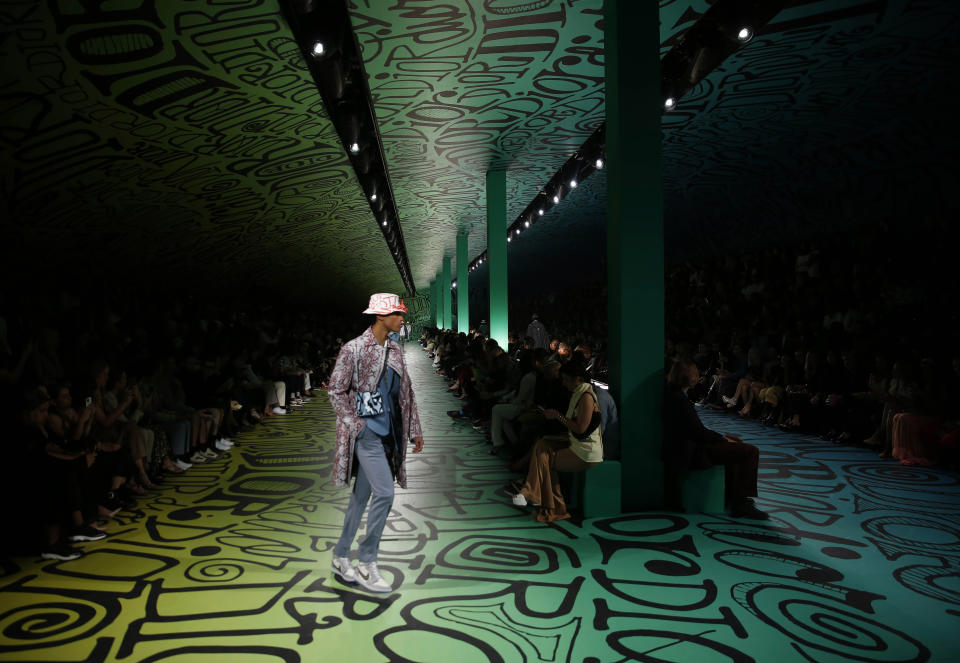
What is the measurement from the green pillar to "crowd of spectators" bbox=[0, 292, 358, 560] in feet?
13.0

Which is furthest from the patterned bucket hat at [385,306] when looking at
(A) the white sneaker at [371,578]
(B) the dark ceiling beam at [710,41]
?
(B) the dark ceiling beam at [710,41]

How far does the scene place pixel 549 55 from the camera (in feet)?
20.4

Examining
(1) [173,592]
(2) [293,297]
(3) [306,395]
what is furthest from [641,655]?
(2) [293,297]

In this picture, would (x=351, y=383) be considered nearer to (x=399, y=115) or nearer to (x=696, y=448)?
(x=696, y=448)

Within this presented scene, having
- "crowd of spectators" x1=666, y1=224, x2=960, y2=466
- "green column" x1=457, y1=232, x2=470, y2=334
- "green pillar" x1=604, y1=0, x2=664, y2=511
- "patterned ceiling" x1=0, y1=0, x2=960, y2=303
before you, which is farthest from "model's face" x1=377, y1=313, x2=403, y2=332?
"green column" x1=457, y1=232, x2=470, y2=334

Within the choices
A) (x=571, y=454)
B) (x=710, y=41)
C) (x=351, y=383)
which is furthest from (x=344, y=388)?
(x=710, y=41)

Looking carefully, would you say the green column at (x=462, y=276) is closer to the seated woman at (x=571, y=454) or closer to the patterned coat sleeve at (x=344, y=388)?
the seated woman at (x=571, y=454)

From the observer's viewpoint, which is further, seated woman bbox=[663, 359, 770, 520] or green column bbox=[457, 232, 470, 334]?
green column bbox=[457, 232, 470, 334]

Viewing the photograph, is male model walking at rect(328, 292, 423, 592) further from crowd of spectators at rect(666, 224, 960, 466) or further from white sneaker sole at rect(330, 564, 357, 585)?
crowd of spectators at rect(666, 224, 960, 466)

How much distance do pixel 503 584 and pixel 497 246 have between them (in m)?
8.99

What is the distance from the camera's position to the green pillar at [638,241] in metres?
4.33

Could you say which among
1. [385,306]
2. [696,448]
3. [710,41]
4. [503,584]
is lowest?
[503,584]

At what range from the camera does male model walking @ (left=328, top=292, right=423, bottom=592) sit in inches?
121

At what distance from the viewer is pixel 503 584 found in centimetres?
309
